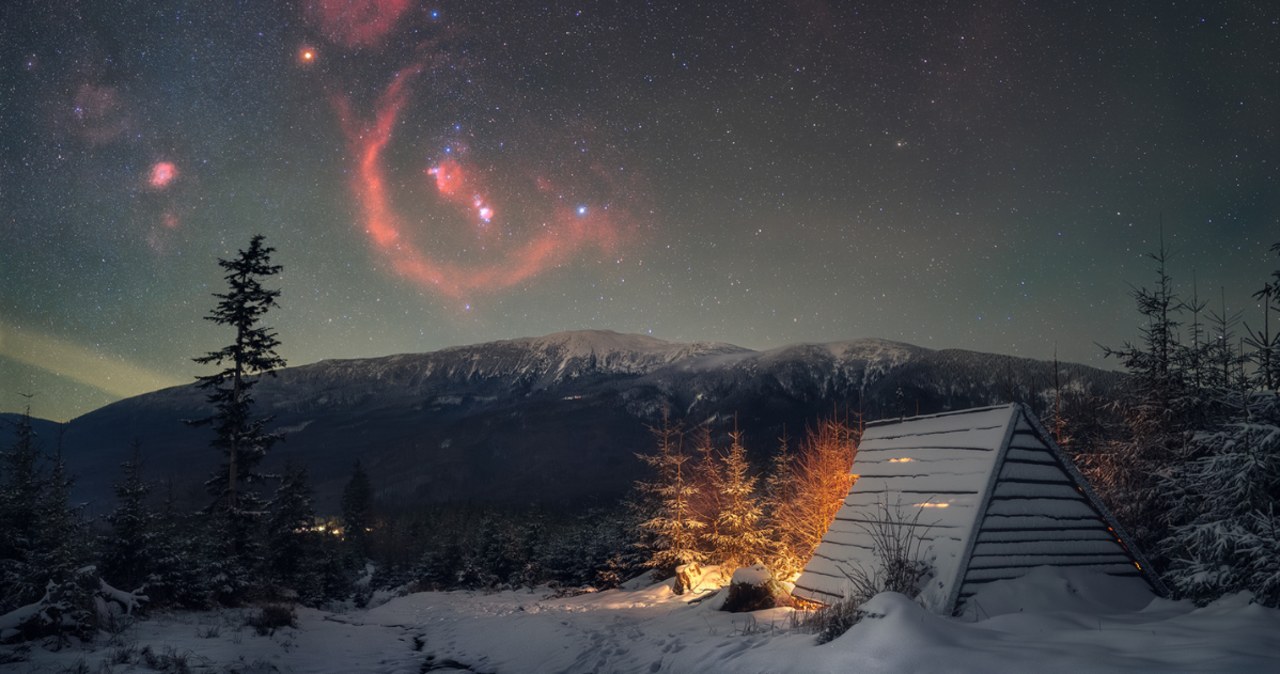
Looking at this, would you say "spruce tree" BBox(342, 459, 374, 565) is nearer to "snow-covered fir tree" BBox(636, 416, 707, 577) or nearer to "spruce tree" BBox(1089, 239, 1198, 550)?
"snow-covered fir tree" BBox(636, 416, 707, 577)

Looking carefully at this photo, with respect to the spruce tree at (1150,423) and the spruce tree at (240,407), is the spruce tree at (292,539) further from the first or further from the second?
the spruce tree at (1150,423)

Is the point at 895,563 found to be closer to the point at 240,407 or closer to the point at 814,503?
the point at 814,503

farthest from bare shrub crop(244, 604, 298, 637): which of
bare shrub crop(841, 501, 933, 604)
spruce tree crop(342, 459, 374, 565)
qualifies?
spruce tree crop(342, 459, 374, 565)

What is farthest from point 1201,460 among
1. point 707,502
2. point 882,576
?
point 707,502

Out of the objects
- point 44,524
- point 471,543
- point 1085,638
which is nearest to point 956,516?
point 1085,638

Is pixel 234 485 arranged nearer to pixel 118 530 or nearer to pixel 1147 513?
pixel 118 530

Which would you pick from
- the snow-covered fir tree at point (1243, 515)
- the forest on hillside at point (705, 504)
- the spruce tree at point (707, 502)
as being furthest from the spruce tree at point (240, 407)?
the snow-covered fir tree at point (1243, 515)
